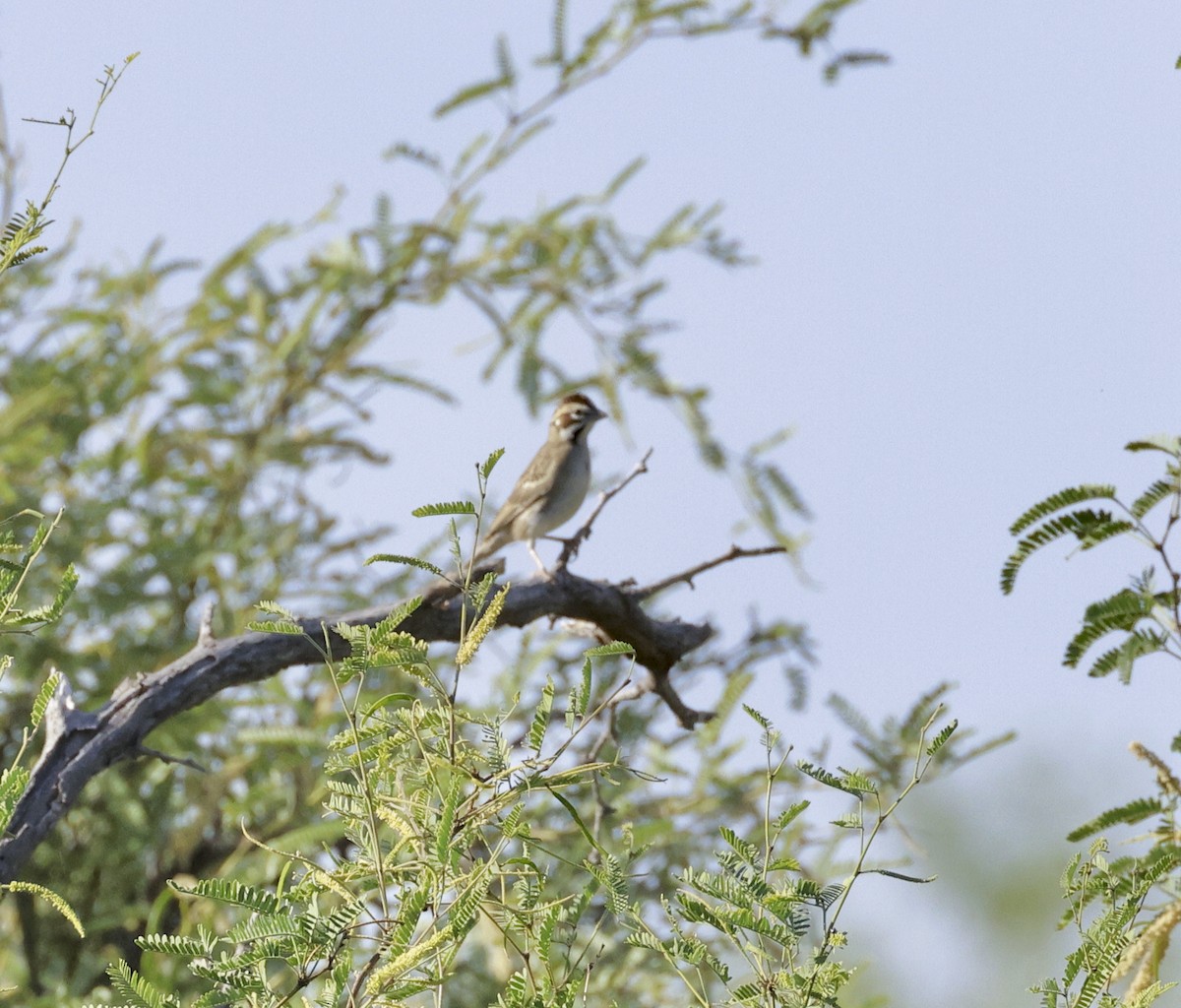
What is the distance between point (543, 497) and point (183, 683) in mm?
3658

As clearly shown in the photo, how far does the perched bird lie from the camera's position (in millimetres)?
6402

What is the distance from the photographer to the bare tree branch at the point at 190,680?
8.54 ft

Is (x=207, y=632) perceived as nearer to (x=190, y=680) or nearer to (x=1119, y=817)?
(x=190, y=680)

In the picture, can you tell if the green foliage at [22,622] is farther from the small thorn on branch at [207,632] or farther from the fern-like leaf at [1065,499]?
the fern-like leaf at [1065,499]

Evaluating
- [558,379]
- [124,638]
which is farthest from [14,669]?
[558,379]

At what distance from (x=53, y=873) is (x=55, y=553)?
3.94 ft

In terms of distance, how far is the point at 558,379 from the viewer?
5426 millimetres

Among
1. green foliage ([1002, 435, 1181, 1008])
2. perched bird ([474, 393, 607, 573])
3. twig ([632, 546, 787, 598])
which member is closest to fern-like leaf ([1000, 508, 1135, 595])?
green foliage ([1002, 435, 1181, 1008])

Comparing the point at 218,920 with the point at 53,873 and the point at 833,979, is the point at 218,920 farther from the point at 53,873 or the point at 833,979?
the point at 833,979

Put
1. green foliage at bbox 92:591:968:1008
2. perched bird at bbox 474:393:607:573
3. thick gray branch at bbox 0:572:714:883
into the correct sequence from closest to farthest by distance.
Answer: green foliage at bbox 92:591:968:1008, thick gray branch at bbox 0:572:714:883, perched bird at bbox 474:393:607:573

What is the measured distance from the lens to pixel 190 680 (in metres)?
2.84

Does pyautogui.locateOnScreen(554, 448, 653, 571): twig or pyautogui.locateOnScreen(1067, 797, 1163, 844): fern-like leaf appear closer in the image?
pyautogui.locateOnScreen(1067, 797, 1163, 844): fern-like leaf

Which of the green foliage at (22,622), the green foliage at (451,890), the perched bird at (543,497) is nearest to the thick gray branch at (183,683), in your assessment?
the green foliage at (22,622)

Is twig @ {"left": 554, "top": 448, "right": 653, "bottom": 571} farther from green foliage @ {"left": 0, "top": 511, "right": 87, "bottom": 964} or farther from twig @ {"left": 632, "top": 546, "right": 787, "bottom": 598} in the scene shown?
green foliage @ {"left": 0, "top": 511, "right": 87, "bottom": 964}
